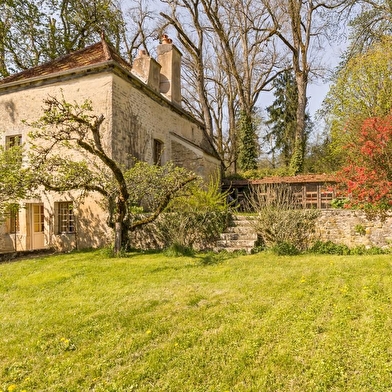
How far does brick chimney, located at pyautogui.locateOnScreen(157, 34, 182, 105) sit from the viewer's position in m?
15.8

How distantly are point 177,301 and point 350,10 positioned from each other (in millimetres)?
21597

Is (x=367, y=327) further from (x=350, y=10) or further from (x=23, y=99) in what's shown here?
(x=350, y=10)

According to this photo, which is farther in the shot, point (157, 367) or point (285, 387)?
point (157, 367)

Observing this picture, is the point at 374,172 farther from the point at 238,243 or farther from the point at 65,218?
the point at 65,218

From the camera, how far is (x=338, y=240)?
9164 millimetres

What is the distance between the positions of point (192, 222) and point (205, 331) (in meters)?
5.88

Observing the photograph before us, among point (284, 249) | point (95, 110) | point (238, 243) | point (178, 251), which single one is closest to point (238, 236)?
point (238, 243)

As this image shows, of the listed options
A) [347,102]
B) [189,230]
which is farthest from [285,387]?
[347,102]

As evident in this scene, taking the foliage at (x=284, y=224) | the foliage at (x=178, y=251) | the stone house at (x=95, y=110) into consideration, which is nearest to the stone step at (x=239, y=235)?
the foliage at (x=284, y=224)

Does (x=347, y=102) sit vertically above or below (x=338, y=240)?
above

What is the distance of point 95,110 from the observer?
37.1 ft

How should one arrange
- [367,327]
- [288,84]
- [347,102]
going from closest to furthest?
[367,327] < [347,102] < [288,84]

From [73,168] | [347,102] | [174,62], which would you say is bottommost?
[73,168]

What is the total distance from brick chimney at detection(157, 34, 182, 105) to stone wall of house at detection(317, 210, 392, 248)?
10.1m
